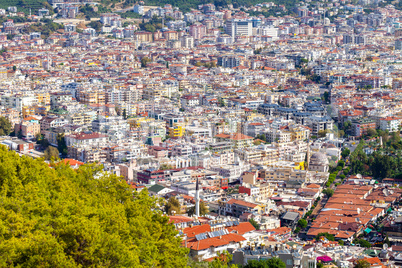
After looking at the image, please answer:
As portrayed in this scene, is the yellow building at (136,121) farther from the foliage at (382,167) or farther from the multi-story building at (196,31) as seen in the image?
the multi-story building at (196,31)

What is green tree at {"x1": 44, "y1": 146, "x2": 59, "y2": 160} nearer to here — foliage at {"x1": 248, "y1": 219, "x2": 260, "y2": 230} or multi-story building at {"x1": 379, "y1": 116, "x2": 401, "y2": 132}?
foliage at {"x1": 248, "y1": 219, "x2": 260, "y2": 230}

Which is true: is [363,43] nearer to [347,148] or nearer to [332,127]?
[332,127]

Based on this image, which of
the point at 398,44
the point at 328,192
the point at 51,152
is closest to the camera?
the point at 328,192

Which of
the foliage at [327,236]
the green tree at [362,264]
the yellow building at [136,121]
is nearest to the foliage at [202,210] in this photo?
the foliage at [327,236]

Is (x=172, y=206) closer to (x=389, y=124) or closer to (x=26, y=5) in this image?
(x=389, y=124)

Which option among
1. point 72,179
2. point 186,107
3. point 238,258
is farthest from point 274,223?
point 186,107

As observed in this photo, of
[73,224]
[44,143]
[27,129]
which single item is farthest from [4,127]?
[73,224]
